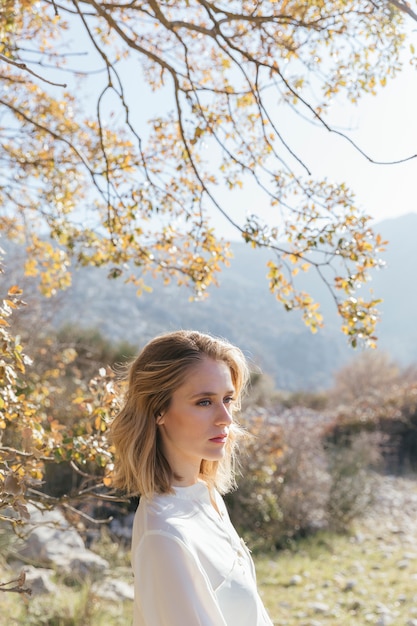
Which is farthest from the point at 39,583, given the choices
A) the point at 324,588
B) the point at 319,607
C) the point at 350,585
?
the point at 350,585

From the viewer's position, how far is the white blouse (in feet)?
4.97

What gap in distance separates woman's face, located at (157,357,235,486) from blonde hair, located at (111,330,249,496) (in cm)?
2

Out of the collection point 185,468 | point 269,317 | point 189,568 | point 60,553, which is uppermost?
point 269,317

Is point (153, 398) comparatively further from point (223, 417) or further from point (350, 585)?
point (350, 585)

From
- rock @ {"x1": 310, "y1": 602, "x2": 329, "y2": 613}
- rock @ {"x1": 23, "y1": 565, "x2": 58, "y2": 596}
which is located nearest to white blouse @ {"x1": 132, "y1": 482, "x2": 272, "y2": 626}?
rock @ {"x1": 23, "y1": 565, "x2": 58, "y2": 596}

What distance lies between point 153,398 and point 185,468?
22cm

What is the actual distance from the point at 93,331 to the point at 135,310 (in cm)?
5077

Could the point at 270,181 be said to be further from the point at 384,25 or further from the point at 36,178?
the point at 36,178

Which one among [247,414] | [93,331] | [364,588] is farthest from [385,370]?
[364,588]

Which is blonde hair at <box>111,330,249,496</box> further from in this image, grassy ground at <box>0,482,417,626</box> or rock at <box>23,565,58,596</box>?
rock at <box>23,565,58,596</box>

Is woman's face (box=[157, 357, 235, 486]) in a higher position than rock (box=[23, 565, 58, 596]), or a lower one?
higher

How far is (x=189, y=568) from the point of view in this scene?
1546 millimetres

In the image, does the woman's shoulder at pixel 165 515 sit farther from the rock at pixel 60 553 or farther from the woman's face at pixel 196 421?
the rock at pixel 60 553

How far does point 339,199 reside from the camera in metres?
3.82
